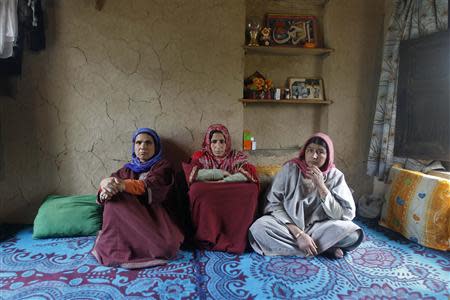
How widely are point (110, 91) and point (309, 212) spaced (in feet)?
6.50

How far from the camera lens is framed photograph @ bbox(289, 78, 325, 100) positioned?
3000 mm

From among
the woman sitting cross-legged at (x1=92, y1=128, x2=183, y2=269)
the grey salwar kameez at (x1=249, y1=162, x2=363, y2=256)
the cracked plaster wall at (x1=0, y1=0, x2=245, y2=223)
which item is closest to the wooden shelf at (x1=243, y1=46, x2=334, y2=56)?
the cracked plaster wall at (x1=0, y1=0, x2=245, y2=223)

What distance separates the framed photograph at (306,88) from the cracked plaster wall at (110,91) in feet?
2.25

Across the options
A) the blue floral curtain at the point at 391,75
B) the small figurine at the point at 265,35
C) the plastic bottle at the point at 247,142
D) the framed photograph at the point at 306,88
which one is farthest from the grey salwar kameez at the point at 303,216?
the small figurine at the point at 265,35

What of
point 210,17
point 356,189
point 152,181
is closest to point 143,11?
point 210,17

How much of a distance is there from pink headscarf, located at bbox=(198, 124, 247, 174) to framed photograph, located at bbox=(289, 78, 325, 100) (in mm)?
1003

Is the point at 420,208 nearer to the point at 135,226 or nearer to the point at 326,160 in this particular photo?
the point at 326,160

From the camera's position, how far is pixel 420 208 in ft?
7.07

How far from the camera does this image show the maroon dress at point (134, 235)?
6.03ft

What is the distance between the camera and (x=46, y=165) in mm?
2506

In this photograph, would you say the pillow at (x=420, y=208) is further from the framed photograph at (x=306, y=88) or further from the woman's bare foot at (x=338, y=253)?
the framed photograph at (x=306, y=88)

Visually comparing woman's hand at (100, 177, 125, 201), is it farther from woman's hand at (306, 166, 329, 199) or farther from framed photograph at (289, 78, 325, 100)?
framed photograph at (289, 78, 325, 100)

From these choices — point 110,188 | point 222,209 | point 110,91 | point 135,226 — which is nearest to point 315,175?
point 222,209

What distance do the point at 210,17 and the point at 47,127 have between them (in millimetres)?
1762
